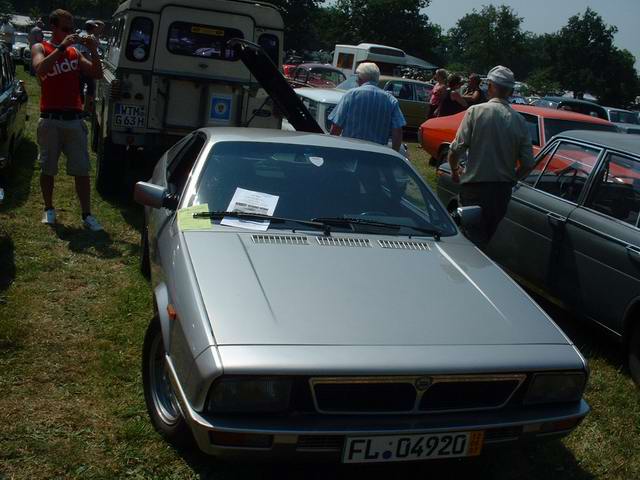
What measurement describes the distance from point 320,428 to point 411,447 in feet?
1.23

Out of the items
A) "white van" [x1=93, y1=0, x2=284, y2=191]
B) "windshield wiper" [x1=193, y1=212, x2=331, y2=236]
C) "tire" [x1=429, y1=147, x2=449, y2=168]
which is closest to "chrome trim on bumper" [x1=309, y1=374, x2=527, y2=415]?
"windshield wiper" [x1=193, y1=212, x2=331, y2=236]

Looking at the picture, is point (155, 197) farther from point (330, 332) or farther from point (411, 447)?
point (411, 447)

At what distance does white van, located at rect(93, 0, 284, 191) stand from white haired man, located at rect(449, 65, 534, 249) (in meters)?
3.08

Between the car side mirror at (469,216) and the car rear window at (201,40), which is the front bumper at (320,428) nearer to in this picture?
the car side mirror at (469,216)

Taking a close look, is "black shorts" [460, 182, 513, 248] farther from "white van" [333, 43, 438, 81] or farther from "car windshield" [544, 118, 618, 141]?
"white van" [333, 43, 438, 81]

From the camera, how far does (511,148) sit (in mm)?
5520

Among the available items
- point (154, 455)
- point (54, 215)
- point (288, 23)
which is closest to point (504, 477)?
point (154, 455)

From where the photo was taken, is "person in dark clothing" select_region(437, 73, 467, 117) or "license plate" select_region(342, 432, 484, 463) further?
"person in dark clothing" select_region(437, 73, 467, 117)

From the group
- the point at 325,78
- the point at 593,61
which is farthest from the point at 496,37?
the point at 325,78

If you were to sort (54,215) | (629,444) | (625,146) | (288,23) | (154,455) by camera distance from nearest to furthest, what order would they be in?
(154,455)
(629,444)
(625,146)
(54,215)
(288,23)

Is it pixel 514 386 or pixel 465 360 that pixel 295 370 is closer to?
pixel 465 360

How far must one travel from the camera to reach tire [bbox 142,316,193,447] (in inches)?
126

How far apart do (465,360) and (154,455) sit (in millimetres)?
1466

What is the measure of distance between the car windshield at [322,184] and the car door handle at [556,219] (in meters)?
1.48
